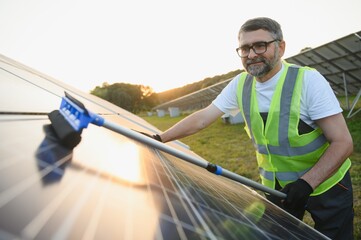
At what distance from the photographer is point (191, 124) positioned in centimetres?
283

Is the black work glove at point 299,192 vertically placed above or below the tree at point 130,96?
below

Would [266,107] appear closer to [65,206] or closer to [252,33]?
[252,33]

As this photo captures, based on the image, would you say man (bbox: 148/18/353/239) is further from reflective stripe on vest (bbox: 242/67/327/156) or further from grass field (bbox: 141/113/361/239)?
grass field (bbox: 141/113/361/239)

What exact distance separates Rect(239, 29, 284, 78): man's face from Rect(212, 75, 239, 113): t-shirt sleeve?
0.41 meters

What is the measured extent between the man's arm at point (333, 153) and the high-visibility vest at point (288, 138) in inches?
7.1

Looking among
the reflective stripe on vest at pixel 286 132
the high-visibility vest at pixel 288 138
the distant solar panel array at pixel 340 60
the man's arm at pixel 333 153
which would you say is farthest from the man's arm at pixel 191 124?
the distant solar panel array at pixel 340 60

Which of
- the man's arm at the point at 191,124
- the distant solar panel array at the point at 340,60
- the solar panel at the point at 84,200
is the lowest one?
the solar panel at the point at 84,200

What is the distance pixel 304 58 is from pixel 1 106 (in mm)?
12592

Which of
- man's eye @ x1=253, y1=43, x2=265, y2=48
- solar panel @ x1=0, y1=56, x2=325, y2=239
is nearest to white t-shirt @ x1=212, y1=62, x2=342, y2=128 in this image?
man's eye @ x1=253, y1=43, x2=265, y2=48

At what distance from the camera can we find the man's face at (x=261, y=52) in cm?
230

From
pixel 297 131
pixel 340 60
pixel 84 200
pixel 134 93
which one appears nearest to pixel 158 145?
pixel 84 200

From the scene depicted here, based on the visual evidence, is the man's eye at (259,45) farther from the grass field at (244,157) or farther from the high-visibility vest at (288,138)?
the grass field at (244,157)

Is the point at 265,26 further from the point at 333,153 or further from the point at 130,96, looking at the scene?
the point at 130,96

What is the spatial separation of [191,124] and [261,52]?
95 centimetres
